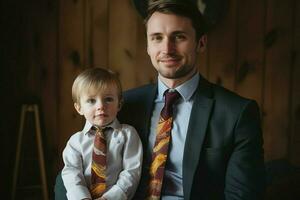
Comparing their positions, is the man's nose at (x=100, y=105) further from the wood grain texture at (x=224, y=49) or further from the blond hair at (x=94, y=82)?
the wood grain texture at (x=224, y=49)

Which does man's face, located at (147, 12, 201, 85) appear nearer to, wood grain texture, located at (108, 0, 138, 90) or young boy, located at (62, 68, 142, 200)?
young boy, located at (62, 68, 142, 200)

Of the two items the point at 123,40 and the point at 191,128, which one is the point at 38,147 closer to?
the point at 123,40

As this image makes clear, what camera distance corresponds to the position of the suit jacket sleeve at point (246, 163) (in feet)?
4.49

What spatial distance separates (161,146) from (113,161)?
189mm

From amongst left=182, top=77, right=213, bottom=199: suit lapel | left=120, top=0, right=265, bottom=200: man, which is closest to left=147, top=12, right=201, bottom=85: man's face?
left=120, top=0, right=265, bottom=200: man

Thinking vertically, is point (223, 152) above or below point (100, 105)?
below

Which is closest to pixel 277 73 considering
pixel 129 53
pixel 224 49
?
pixel 224 49

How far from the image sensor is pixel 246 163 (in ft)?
4.53

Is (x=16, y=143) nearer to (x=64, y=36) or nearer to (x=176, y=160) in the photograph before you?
(x=64, y=36)

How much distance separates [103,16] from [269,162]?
148 centimetres

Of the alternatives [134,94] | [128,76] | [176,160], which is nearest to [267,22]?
[128,76]

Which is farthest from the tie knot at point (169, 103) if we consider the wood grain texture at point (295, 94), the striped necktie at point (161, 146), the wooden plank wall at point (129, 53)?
the wood grain texture at point (295, 94)

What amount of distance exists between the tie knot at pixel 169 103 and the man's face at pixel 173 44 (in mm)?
67

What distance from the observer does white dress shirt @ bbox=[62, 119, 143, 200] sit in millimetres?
1387
